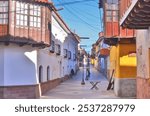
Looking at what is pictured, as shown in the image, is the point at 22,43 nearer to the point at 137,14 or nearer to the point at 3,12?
the point at 3,12

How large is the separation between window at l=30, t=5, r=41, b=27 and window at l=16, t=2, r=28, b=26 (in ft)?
0.88

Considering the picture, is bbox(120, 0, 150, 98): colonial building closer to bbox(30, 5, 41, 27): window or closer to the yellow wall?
the yellow wall

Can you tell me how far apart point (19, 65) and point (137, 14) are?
8.20m

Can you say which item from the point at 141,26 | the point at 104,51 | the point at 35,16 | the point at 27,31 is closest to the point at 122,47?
the point at 35,16

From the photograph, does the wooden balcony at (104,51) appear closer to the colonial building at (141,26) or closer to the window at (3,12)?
the window at (3,12)

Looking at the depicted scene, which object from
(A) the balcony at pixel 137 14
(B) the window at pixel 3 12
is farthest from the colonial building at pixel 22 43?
(A) the balcony at pixel 137 14

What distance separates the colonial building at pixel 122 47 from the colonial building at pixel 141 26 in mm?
4453

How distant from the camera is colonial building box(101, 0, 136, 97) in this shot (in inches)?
621

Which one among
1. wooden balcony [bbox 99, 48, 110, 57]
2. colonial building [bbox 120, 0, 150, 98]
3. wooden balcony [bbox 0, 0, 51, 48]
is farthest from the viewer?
wooden balcony [bbox 99, 48, 110, 57]

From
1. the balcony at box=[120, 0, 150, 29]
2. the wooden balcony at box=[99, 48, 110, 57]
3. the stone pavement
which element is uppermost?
the balcony at box=[120, 0, 150, 29]

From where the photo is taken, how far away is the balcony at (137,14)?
7441 millimetres

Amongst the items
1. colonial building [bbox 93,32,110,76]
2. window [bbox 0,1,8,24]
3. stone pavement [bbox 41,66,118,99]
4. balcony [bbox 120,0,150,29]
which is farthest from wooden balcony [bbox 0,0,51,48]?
balcony [bbox 120,0,150,29]

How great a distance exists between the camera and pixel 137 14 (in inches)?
320

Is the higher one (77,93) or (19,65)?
(19,65)
